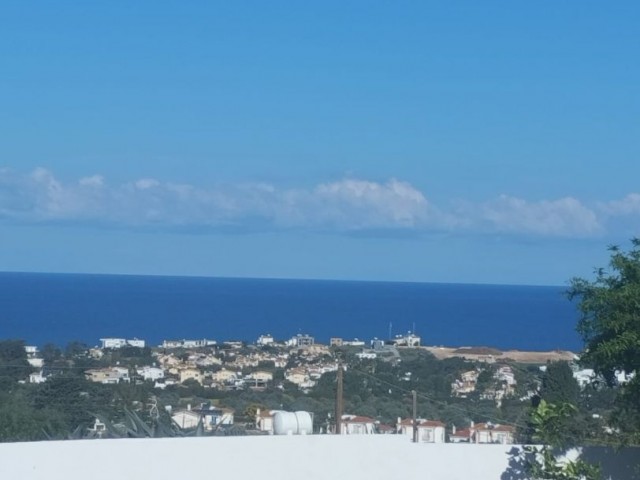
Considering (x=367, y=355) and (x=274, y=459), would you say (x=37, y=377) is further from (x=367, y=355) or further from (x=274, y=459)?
(x=367, y=355)

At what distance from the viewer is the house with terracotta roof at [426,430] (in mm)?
13383

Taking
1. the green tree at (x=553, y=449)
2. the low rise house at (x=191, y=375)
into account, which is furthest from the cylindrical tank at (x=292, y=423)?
the low rise house at (x=191, y=375)

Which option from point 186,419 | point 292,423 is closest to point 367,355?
point 186,419

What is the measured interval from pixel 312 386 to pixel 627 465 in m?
5.84

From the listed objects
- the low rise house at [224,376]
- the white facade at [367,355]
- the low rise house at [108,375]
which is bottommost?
the low rise house at [224,376]

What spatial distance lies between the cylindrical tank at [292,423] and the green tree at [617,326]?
341 cm

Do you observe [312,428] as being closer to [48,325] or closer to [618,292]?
[618,292]

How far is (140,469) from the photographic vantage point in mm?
11195

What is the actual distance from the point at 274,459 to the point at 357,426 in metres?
2.19

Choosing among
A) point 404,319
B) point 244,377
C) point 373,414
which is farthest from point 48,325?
point 373,414

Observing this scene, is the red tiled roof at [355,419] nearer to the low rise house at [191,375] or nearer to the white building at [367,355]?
the low rise house at [191,375]

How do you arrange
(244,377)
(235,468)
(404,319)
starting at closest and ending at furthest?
(235,468)
(244,377)
(404,319)

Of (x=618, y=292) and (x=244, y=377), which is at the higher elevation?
(x=618, y=292)

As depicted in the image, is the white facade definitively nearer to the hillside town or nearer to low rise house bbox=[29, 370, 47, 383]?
the hillside town
